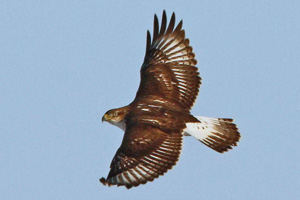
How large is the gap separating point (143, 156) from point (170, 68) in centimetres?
246

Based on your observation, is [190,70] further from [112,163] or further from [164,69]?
[112,163]

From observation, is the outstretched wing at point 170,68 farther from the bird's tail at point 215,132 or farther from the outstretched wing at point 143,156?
the outstretched wing at point 143,156

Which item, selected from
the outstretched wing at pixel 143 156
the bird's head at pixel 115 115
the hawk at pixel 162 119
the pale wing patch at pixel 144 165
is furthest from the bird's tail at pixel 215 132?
the bird's head at pixel 115 115

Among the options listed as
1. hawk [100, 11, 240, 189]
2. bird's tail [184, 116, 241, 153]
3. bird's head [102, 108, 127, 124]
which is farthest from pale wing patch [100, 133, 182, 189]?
bird's head [102, 108, 127, 124]

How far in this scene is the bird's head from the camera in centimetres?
1323

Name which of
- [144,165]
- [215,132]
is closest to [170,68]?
[215,132]

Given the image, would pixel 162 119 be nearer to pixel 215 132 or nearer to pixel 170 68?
pixel 215 132

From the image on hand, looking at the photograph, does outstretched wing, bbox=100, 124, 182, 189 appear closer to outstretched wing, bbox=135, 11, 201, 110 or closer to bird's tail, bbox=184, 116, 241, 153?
bird's tail, bbox=184, 116, 241, 153

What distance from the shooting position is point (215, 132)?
514 inches

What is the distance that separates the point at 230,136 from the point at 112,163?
2.49m

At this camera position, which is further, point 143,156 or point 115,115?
point 115,115

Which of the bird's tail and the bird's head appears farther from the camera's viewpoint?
the bird's head

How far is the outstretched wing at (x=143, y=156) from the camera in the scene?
1180 centimetres

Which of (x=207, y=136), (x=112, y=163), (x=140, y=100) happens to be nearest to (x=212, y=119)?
(x=207, y=136)
